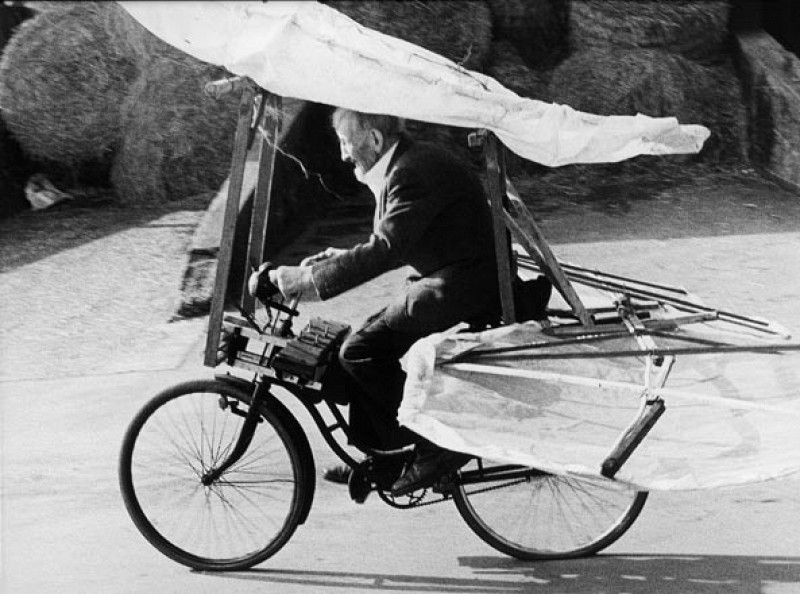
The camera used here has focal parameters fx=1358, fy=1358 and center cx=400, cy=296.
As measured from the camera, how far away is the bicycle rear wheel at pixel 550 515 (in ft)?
16.9

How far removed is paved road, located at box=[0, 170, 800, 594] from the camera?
16.6 feet

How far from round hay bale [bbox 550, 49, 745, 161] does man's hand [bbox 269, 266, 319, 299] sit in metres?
6.64

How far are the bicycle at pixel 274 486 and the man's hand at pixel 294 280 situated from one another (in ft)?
0.45

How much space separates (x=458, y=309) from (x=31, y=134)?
6984 mm

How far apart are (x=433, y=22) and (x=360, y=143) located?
20.6ft

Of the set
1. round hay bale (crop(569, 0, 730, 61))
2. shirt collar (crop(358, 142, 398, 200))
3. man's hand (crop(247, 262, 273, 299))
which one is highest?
shirt collar (crop(358, 142, 398, 200))

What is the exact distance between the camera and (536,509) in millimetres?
5277

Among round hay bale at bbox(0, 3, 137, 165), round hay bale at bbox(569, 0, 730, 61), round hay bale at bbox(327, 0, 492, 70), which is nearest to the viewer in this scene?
round hay bale at bbox(327, 0, 492, 70)

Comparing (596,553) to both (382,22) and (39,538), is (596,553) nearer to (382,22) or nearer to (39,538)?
(39,538)

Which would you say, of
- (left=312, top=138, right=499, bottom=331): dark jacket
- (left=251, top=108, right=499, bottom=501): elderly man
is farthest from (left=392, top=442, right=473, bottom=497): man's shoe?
(left=312, top=138, right=499, bottom=331): dark jacket

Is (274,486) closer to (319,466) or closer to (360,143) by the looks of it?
(319,466)

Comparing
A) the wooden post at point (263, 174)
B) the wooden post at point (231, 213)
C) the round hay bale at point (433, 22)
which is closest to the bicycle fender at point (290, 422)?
the wooden post at point (231, 213)

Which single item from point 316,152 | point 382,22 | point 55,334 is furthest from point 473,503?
point 382,22

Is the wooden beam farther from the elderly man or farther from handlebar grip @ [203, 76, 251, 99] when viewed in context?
handlebar grip @ [203, 76, 251, 99]
